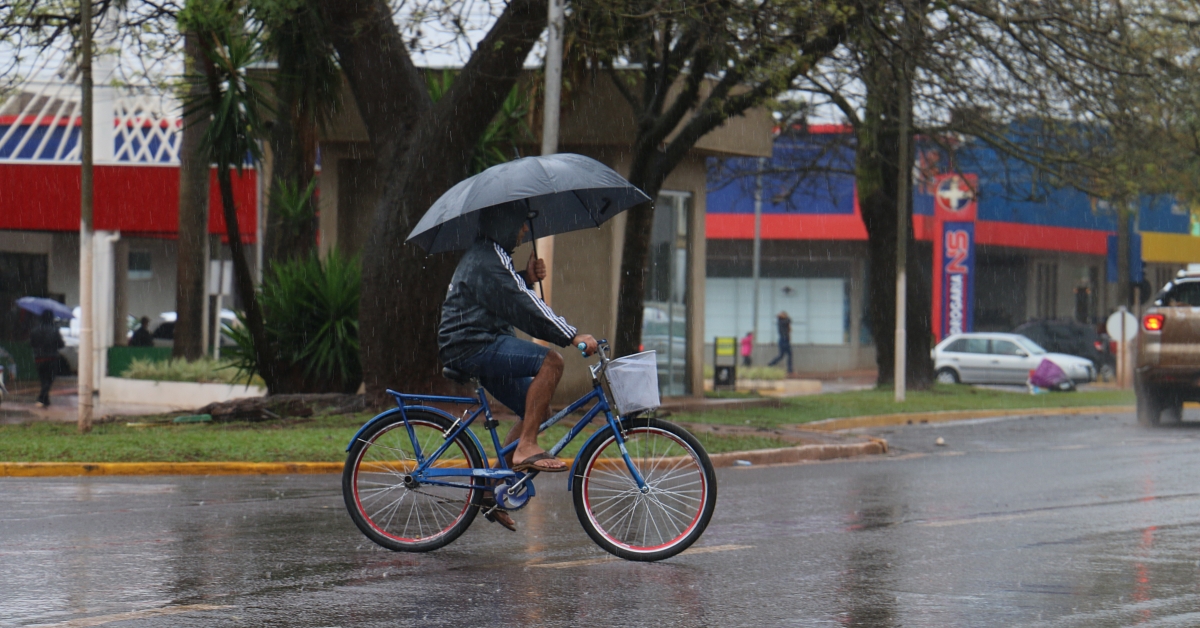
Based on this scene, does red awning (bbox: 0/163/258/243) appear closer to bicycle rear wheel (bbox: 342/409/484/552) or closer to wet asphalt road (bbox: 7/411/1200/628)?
wet asphalt road (bbox: 7/411/1200/628)

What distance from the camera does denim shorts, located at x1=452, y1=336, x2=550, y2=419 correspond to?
697cm

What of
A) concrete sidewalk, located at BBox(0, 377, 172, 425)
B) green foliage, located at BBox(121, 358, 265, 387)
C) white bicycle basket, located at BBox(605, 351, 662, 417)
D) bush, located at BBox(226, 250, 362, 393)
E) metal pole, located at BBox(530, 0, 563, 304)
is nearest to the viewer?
white bicycle basket, located at BBox(605, 351, 662, 417)

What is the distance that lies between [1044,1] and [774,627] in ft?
42.9

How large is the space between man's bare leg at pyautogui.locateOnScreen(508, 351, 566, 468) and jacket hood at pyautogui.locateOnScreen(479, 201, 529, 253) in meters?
0.66

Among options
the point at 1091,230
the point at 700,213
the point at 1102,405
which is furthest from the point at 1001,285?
the point at 700,213

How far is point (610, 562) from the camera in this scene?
705cm

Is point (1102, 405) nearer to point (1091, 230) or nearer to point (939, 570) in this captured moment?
point (939, 570)

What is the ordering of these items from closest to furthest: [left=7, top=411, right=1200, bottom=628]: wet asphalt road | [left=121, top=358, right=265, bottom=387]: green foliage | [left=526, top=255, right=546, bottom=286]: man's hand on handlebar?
[left=7, top=411, right=1200, bottom=628]: wet asphalt road
[left=526, top=255, right=546, bottom=286]: man's hand on handlebar
[left=121, top=358, right=265, bottom=387]: green foliage

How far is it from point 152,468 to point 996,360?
25.2 meters

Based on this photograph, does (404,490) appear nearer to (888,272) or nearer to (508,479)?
(508,479)

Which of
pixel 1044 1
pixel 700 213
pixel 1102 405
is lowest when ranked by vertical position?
pixel 1102 405

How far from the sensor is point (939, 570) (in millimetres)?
6941

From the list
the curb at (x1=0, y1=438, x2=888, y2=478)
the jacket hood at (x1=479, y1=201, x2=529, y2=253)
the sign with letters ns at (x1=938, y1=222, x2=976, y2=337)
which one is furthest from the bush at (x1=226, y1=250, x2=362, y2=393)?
the sign with letters ns at (x1=938, y1=222, x2=976, y2=337)

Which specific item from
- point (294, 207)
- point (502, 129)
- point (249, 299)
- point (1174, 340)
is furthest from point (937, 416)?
Answer: point (249, 299)
